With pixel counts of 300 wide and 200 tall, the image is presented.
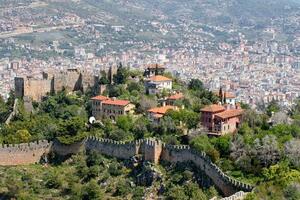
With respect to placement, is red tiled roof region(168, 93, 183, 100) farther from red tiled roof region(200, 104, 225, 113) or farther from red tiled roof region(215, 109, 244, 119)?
red tiled roof region(215, 109, 244, 119)

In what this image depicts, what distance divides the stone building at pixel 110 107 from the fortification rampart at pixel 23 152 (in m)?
4.56

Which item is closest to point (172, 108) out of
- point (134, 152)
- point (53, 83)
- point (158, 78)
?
point (134, 152)

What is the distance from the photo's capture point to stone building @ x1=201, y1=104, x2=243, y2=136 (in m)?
36.1

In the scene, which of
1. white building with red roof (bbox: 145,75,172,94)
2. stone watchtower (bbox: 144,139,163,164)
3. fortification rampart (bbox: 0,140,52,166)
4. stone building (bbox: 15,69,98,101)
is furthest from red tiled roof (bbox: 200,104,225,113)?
stone building (bbox: 15,69,98,101)

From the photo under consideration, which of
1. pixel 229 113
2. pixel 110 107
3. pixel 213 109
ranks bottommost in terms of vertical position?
pixel 110 107

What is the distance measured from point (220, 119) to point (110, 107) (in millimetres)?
7935

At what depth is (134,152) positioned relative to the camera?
117 feet

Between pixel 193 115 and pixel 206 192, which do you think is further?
pixel 193 115

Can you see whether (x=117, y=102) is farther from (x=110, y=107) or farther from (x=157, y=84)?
(x=157, y=84)

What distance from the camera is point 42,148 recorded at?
38.2 meters

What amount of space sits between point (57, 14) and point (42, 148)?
125532 mm

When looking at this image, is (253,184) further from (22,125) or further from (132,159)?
(22,125)

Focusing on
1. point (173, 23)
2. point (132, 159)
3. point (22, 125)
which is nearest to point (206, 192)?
point (132, 159)

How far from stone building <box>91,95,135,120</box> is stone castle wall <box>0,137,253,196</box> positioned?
13.5 ft
